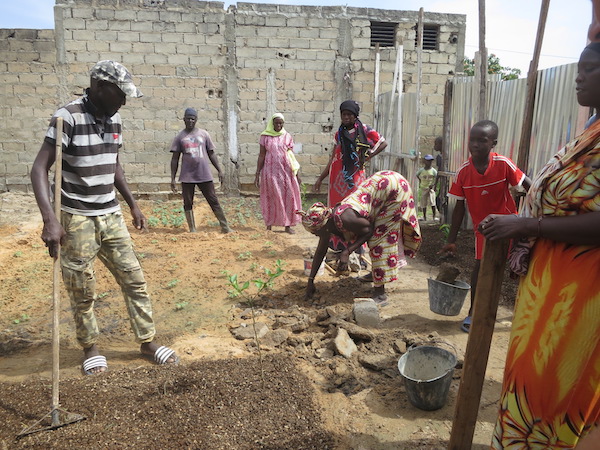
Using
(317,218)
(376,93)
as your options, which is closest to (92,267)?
(317,218)

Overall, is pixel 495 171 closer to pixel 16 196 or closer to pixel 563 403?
pixel 563 403

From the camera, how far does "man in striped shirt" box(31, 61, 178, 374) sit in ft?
8.83

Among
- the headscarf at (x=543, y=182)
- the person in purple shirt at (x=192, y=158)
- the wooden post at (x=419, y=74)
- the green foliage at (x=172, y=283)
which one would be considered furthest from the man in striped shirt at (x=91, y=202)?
the wooden post at (x=419, y=74)

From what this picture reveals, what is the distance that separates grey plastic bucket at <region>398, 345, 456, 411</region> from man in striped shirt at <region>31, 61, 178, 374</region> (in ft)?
5.19

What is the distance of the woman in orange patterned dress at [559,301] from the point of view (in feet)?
4.56

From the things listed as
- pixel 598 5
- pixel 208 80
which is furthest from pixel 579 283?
pixel 208 80

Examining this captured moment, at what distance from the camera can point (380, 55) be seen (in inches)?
386

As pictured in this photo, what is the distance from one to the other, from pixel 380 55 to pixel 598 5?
8.94m

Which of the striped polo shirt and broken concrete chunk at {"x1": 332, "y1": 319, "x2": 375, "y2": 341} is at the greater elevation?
the striped polo shirt

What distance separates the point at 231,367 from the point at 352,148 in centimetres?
302

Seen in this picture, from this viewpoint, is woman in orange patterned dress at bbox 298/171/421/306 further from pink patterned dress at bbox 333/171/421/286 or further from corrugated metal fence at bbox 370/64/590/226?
corrugated metal fence at bbox 370/64/590/226

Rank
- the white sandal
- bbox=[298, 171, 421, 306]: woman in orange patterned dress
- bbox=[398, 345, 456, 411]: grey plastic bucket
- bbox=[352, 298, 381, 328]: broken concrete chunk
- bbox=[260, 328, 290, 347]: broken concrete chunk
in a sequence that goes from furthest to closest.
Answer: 1. bbox=[298, 171, 421, 306]: woman in orange patterned dress
2. bbox=[352, 298, 381, 328]: broken concrete chunk
3. bbox=[260, 328, 290, 347]: broken concrete chunk
4. the white sandal
5. bbox=[398, 345, 456, 411]: grey plastic bucket

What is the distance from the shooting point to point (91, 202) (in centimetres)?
287

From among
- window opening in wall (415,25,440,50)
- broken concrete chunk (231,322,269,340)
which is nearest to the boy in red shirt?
broken concrete chunk (231,322,269,340)
